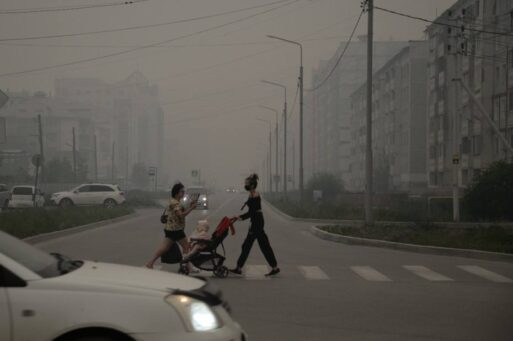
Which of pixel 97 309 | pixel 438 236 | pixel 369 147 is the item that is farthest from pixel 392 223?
pixel 97 309

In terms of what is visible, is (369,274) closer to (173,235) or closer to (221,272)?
(221,272)

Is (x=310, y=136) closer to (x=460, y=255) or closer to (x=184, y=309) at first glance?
(x=460, y=255)

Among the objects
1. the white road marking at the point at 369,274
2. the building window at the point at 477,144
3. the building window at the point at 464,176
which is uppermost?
the building window at the point at 477,144

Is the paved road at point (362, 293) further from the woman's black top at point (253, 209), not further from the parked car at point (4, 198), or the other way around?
the parked car at point (4, 198)

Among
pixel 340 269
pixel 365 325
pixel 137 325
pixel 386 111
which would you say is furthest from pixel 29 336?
pixel 386 111

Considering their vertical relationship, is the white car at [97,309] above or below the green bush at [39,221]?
above

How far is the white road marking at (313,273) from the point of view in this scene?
539 inches

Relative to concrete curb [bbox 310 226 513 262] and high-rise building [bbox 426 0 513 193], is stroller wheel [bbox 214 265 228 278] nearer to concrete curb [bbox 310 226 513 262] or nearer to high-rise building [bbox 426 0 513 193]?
concrete curb [bbox 310 226 513 262]

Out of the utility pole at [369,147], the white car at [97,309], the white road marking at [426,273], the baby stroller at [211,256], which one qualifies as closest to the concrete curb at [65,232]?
the baby stroller at [211,256]

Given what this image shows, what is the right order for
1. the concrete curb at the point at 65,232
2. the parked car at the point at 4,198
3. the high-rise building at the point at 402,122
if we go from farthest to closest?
the high-rise building at the point at 402,122, the parked car at the point at 4,198, the concrete curb at the point at 65,232

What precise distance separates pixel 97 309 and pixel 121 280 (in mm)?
432

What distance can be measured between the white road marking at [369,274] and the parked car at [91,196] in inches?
1342

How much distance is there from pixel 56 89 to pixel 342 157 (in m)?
78.7

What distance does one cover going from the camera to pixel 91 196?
47750 mm
